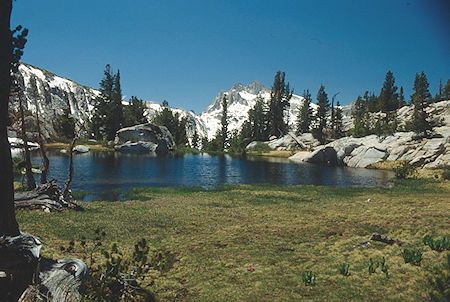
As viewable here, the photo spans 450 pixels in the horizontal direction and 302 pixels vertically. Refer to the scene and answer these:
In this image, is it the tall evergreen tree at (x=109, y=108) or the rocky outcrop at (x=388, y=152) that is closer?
the rocky outcrop at (x=388, y=152)

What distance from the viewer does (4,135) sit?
6211mm

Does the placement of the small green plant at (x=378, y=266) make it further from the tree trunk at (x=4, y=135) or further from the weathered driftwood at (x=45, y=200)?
the weathered driftwood at (x=45, y=200)

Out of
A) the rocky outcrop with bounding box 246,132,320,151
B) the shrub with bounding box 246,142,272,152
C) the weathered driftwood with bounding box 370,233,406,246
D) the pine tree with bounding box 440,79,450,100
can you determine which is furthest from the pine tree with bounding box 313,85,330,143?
the weathered driftwood with bounding box 370,233,406,246

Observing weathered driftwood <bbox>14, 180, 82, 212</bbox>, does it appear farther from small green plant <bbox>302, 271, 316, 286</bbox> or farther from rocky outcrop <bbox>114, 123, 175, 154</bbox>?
rocky outcrop <bbox>114, 123, 175, 154</bbox>

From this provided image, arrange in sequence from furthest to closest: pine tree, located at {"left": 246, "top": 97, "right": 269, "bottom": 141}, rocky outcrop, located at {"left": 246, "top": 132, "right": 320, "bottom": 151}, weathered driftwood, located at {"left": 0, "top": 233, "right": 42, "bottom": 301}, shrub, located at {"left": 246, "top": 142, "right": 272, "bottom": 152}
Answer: pine tree, located at {"left": 246, "top": 97, "right": 269, "bottom": 141} < shrub, located at {"left": 246, "top": 142, "right": 272, "bottom": 152} < rocky outcrop, located at {"left": 246, "top": 132, "right": 320, "bottom": 151} < weathered driftwood, located at {"left": 0, "top": 233, "right": 42, "bottom": 301}

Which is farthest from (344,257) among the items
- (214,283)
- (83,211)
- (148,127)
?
(148,127)

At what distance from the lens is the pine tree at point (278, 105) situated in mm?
133500

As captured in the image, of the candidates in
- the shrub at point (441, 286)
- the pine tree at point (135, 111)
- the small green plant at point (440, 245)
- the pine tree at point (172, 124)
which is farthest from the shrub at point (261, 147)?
the shrub at point (441, 286)

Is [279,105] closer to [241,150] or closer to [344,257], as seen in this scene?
[241,150]

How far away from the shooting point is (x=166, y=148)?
113625mm

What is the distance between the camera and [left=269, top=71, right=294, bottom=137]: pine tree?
438 ft

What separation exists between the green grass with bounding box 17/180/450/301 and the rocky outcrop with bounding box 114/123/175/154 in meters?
78.0

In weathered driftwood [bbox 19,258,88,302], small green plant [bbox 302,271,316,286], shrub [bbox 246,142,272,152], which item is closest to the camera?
weathered driftwood [bbox 19,258,88,302]

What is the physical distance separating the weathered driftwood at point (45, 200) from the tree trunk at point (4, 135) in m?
15.0
